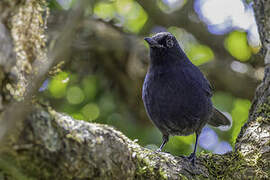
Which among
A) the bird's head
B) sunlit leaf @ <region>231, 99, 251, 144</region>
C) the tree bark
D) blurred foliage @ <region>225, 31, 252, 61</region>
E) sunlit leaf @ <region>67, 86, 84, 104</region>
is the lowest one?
sunlit leaf @ <region>231, 99, 251, 144</region>

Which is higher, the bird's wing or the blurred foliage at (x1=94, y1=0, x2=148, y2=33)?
the bird's wing

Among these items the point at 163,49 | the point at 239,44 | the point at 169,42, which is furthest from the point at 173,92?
the point at 239,44

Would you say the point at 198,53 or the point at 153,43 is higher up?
the point at 153,43

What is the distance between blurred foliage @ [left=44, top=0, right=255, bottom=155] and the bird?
1665mm

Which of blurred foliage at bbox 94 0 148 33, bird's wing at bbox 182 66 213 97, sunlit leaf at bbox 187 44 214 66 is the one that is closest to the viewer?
bird's wing at bbox 182 66 213 97

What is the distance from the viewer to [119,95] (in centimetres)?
741

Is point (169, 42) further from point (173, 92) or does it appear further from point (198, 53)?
point (198, 53)

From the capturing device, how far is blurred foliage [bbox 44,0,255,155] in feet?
22.5

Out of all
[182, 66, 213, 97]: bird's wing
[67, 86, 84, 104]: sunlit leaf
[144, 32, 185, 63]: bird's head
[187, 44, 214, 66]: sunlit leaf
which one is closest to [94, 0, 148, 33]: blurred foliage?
[187, 44, 214, 66]: sunlit leaf

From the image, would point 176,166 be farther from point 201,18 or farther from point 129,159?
point 201,18

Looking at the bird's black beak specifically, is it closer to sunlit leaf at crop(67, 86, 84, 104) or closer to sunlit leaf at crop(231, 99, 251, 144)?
sunlit leaf at crop(67, 86, 84, 104)

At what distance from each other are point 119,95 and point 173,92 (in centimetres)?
269

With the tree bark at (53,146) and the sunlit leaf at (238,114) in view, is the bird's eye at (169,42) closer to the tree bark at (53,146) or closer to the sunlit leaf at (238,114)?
the tree bark at (53,146)

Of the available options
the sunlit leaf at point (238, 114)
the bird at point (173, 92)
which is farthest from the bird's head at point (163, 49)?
the sunlit leaf at point (238, 114)
